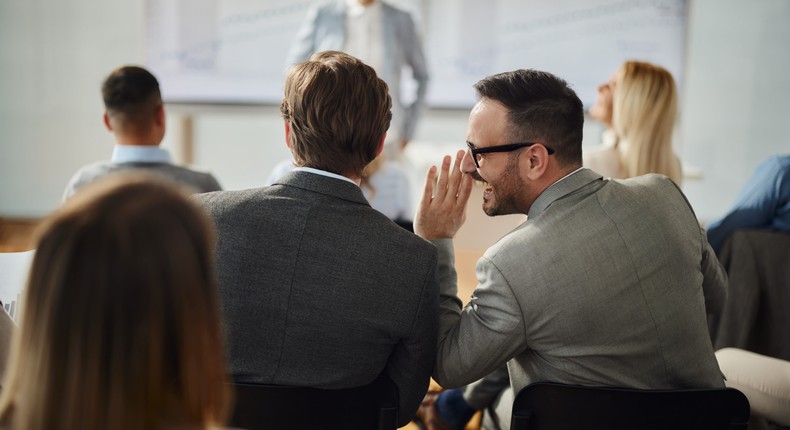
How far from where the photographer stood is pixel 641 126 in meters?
3.06

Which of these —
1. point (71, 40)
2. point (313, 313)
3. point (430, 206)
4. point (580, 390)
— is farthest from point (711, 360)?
point (71, 40)

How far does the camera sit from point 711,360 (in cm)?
174

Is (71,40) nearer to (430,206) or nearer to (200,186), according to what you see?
(200,186)

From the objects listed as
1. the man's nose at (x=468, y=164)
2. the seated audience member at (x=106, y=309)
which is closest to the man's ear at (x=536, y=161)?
the man's nose at (x=468, y=164)

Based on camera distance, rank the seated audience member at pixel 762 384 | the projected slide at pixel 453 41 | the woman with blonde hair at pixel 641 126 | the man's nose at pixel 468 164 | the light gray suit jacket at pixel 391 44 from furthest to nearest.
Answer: the projected slide at pixel 453 41, the light gray suit jacket at pixel 391 44, the woman with blonde hair at pixel 641 126, the seated audience member at pixel 762 384, the man's nose at pixel 468 164

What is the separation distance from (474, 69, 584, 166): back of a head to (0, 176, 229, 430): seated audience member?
44.6 inches

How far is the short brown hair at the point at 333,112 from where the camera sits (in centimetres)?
168

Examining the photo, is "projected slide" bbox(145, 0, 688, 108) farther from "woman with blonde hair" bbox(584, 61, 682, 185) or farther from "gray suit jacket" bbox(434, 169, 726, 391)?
"gray suit jacket" bbox(434, 169, 726, 391)

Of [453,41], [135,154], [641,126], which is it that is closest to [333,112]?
[135,154]

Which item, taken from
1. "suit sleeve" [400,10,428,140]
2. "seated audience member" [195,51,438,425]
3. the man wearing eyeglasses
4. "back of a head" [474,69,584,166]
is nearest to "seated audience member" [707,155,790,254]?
the man wearing eyeglasses

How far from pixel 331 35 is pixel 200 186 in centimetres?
213

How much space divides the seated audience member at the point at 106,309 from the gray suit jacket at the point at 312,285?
0.78m

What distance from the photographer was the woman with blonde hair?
305 cm

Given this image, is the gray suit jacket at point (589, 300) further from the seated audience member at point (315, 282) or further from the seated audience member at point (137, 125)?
the seated audience member at point (137, 125)
